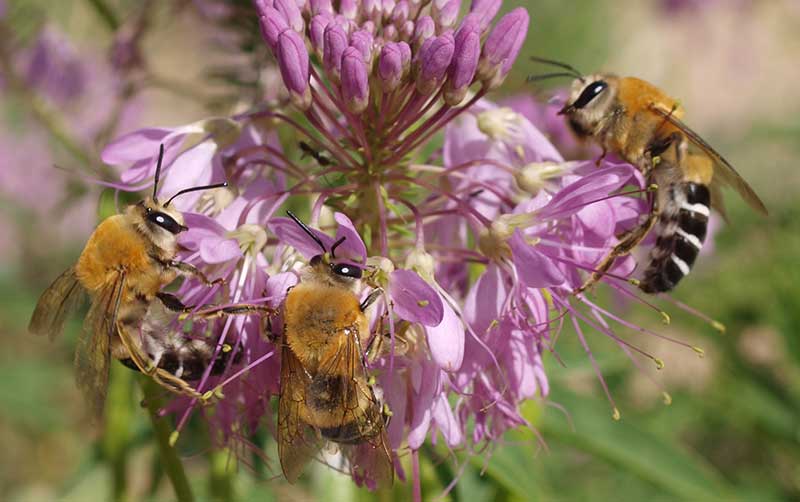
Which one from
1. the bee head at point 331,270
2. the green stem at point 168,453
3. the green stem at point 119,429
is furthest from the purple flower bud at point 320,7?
the green stem at point 119,429

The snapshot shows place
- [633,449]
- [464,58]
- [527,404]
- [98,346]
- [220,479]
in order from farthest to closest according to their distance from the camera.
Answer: [633,449] < [220,479] < [527,404] < [98,346] < [464,58]

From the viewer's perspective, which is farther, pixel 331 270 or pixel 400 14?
pixel 400 14

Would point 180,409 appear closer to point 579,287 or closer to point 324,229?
point 324,229

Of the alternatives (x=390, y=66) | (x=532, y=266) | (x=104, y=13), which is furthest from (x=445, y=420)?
(x=104, y=13)

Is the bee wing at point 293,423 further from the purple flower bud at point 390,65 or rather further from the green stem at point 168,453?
the purple flower bud at point 390,65

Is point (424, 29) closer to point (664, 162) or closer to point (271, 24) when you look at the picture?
point (271, 24)

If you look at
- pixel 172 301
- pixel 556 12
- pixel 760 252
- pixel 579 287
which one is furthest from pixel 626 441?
pixel 556 12
